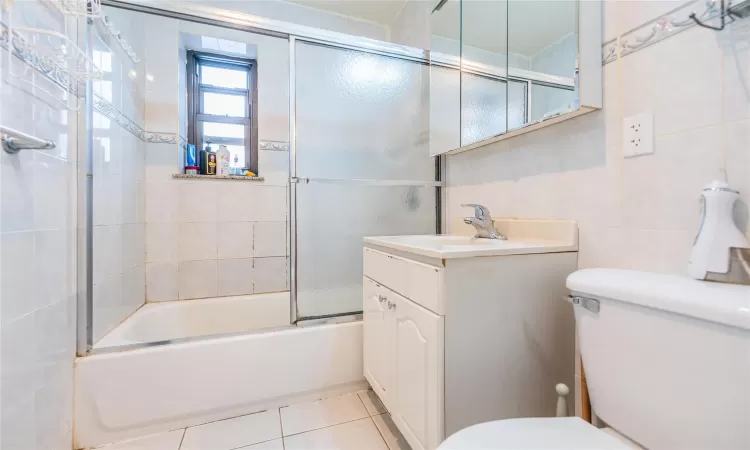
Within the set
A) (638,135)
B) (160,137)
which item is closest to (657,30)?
(638,135)

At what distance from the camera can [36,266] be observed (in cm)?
97

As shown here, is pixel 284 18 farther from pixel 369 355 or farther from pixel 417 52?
pixel 369 355

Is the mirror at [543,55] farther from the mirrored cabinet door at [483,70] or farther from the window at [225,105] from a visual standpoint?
the window at [225,105]

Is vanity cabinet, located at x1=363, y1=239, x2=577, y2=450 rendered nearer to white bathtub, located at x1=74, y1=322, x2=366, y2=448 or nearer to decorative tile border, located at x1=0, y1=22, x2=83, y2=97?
white bathtub, located at x1=74, y1=322, x2=366, y2=448

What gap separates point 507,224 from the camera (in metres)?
1.35

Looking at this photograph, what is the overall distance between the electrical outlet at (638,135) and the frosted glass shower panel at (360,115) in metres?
0.98

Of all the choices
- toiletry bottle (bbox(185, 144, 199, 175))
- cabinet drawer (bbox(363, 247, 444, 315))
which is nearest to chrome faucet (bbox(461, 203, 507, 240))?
cabinet drawer (bbox(363, 247, 444, 315))

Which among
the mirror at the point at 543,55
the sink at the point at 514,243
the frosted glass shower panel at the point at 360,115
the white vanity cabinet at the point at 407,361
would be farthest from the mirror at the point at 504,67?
the white vanity cabinet at the point at 407,361

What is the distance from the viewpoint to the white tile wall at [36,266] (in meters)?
0.85

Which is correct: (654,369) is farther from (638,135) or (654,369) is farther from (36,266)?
(36,266)

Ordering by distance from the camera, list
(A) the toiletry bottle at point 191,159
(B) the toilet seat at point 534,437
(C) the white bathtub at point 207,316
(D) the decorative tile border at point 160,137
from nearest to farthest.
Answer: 1. (B) the toilet seat at point 534,437
2. (C) the white bathtub at point 207,316
3. (D) the decorative tile border at point 160,137
4. (A) the toiletry bottle at point 191,159

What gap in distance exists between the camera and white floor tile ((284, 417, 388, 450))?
1212 mm

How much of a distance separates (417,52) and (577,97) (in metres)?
1.04

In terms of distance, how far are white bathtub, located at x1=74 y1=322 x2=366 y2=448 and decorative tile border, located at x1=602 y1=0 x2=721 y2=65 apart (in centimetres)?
145
